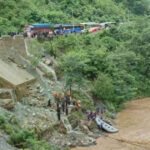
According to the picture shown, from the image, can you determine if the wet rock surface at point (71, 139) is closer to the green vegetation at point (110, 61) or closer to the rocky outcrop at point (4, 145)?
the rocky outcrop at point (4, 145)

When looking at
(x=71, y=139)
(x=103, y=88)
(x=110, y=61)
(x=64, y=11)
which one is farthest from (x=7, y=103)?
(x=64, y=11)

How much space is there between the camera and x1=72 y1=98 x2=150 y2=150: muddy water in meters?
24.4

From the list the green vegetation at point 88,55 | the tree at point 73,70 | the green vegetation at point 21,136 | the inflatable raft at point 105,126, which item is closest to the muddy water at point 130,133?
the inflatable raft at point 105,126

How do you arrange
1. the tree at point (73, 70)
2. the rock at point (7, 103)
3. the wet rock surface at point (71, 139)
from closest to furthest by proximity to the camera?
1. the wet rock surface at point (71, 139)
2. the rock at point (7, 103)
3. the tree at point (73, 70)

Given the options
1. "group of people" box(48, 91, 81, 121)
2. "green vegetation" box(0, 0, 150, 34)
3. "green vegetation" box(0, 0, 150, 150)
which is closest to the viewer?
"group of people" box(48, 91, 81, 121)

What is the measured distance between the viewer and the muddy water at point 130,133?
24.4 meters

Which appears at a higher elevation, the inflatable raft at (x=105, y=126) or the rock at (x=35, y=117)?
the rock at (x=35, y=117)

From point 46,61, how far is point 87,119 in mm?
9178

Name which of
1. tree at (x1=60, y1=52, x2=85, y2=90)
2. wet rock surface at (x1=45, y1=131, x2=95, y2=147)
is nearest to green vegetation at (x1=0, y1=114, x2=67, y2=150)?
wet rock surface at (x1=45, y1=131, x2=95, y2=147)

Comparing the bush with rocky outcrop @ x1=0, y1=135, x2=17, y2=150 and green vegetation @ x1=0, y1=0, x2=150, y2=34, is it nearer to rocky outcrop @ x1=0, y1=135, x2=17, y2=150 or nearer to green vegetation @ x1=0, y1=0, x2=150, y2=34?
green vegetation @ x1=0, y1=0, x2=150, y2=34

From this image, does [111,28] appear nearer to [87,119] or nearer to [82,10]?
[82,10]

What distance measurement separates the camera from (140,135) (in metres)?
27.2

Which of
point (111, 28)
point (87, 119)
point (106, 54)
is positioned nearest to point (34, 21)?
point (111, 28)

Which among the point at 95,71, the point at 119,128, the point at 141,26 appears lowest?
the point at 119,128
